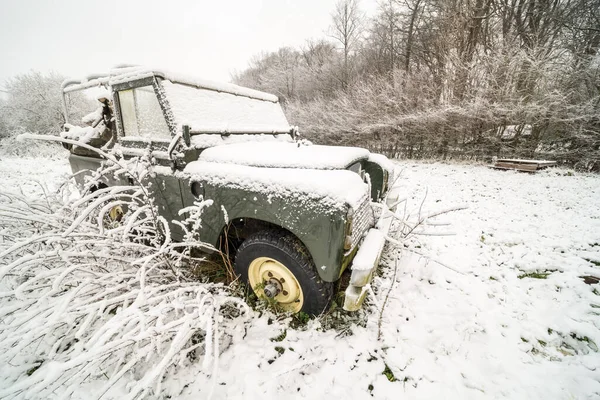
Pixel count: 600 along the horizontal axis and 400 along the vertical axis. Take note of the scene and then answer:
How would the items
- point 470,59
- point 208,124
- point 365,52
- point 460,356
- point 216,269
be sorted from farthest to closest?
point 365,52
point 470,59
point 216,269
point 208,124
point 460,356

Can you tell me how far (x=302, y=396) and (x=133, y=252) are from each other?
5.87 feet

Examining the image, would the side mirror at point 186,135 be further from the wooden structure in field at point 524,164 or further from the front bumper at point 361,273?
the wooden structure in field at point 524,164

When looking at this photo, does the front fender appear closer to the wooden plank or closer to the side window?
the side window

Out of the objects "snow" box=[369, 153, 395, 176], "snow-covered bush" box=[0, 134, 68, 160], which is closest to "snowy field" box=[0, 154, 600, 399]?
"snow" box=[369, 153, 395, 176]

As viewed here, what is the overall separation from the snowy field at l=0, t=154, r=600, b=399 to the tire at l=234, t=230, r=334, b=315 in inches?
7.9

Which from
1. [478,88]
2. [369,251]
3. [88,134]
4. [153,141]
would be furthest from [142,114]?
[478,88]

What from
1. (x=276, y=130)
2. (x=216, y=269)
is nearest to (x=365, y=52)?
(x=276, y=130)

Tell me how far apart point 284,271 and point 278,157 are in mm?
952

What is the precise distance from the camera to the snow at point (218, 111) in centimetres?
222

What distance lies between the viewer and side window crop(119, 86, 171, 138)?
2.28 metres

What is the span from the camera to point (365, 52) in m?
17.1

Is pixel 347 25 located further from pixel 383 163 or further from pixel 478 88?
pixel 383 163

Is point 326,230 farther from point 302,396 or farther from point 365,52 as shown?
point 365,52

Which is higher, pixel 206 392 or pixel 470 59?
pixel 470 59
